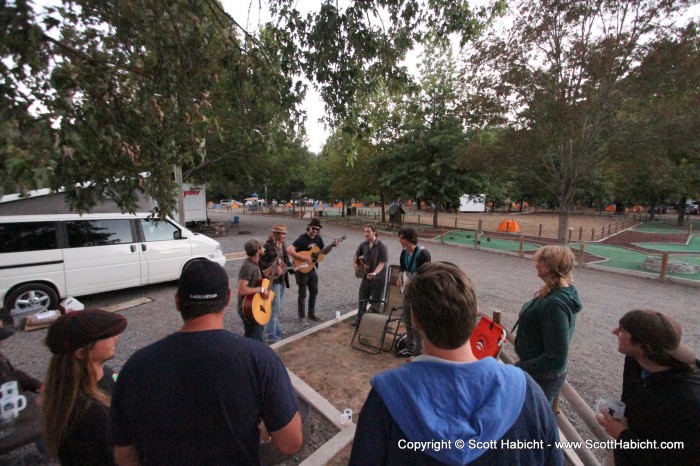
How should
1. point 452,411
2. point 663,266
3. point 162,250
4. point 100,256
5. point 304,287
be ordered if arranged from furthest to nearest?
1. point 663,266
2. point 162,250
3. point 100,256
4. point 304,287
5. point 452,411

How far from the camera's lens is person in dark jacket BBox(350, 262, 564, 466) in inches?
37.7

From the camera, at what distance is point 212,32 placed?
3398mm

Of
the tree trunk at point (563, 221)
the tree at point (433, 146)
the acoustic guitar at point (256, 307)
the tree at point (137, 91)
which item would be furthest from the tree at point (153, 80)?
the tree at point (433, 146)

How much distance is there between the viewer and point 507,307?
706 cm

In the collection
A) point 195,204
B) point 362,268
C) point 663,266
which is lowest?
point 663,266

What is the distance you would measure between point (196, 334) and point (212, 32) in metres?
3.43

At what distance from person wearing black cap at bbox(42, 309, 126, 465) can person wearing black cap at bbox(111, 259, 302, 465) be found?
0.39m

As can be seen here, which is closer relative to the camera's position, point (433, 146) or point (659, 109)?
point (659, 109)

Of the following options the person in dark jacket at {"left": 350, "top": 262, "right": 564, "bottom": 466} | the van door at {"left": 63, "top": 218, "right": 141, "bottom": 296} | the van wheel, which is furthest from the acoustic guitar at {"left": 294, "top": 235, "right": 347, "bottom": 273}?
the person in dark jacket at {"left": 350, "top": 262, "right": 564, "bottom": 466}

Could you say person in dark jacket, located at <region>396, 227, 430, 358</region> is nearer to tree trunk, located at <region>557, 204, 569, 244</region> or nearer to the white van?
the white van

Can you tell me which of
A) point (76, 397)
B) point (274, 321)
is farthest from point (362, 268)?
point (76, 397)

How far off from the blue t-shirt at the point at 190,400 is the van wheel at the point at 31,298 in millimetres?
6348

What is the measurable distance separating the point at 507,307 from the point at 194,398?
7211 mm

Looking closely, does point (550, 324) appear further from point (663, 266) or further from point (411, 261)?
point (663, 266)
